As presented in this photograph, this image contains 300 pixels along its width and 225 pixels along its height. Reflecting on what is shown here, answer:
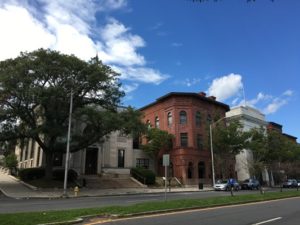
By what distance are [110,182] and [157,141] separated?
13.6 metres

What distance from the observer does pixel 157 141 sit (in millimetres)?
53938

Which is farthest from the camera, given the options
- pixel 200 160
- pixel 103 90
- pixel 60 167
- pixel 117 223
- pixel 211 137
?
pixel 200 160

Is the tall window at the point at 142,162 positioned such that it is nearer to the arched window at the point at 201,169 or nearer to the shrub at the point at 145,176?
the shrub at the point at 145,176

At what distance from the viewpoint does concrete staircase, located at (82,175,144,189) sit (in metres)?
40.1

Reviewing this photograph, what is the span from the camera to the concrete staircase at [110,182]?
40.1m

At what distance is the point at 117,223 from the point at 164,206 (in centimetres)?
502

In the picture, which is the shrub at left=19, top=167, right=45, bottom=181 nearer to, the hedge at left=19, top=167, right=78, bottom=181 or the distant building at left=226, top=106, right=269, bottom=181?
the hedge at left=19, top=167, right=78, bottom=181

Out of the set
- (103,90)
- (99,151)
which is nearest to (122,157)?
(99,151)

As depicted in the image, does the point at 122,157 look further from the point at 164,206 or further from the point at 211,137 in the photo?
the point at 164,206

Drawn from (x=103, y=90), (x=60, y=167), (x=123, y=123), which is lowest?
(x=60, y=167)

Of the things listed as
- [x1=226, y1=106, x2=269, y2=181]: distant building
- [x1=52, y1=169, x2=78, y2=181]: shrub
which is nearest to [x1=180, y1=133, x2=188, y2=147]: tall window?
[x1=226, y1=106, x2=269, y2=181]: distant building

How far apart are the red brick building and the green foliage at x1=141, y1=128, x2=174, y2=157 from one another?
1.11 metres

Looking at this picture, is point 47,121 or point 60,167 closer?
point 47,121

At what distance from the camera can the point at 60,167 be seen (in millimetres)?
43969
